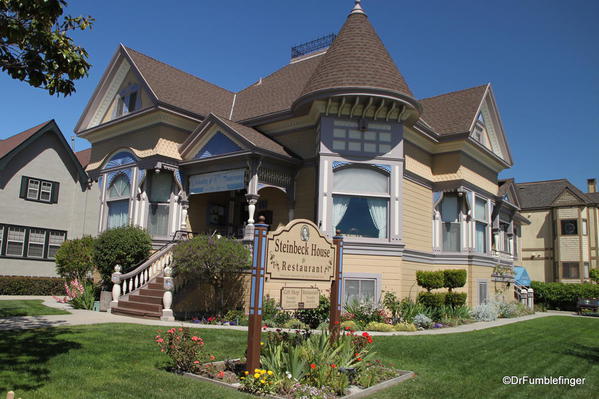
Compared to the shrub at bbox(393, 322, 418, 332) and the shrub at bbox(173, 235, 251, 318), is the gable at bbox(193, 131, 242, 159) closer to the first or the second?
the shrub at bbox(173, 235, 251, 318)

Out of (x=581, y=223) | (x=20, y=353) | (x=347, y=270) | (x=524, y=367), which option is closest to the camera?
(x=20, y=353)

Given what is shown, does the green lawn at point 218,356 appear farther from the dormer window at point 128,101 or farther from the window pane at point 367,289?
the dormer window at point 128,101

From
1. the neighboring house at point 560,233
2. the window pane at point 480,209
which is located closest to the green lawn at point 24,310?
the window pane at point 480,209

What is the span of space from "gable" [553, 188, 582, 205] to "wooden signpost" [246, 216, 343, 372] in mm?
41234

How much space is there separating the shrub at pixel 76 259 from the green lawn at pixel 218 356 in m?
9.00

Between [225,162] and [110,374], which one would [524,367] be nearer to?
[110,374]

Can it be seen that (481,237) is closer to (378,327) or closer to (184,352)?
(378,327)

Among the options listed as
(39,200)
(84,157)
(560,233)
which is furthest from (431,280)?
(560,233)

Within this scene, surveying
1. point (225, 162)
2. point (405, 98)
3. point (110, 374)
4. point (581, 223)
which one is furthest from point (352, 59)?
point (581, 223)

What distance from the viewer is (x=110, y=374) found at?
805cm

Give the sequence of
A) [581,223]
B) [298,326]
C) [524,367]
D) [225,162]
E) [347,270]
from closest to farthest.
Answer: [524,367], [298,326], [347,270], [225,162], [581,223]

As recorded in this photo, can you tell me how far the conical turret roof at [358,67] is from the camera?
17812 millimetres

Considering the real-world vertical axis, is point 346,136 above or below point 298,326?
above

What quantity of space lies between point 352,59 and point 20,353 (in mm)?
14092
